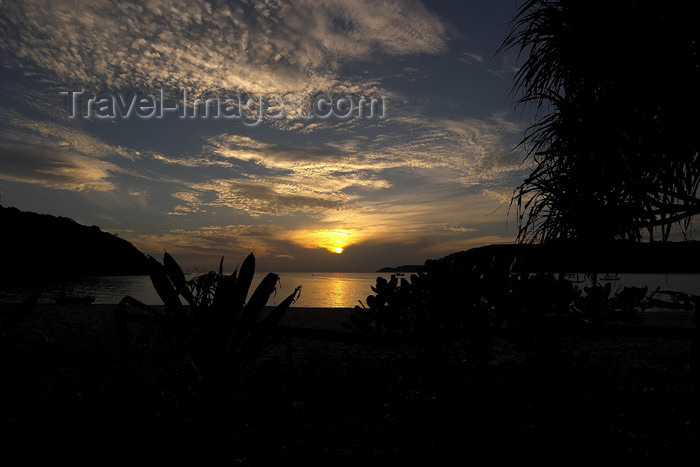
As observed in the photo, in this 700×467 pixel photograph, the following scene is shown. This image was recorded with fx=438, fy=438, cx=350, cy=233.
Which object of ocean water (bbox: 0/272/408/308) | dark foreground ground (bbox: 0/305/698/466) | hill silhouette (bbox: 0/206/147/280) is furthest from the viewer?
ocean water (bbox: 0/272/408/308)

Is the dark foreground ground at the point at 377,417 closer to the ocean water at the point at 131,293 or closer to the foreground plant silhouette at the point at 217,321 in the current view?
the foreground plant silhouette at the point at 217,321

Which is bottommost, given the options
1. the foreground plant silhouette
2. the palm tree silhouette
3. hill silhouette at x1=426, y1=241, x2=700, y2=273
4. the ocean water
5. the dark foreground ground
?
the ocean water

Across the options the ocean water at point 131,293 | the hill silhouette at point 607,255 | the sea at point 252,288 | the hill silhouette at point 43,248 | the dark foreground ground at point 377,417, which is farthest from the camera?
the ocean water at point 131,293

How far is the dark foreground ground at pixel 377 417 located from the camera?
2.56 m

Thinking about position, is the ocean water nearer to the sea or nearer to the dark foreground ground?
the sea

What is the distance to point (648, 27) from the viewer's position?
391 centimetres

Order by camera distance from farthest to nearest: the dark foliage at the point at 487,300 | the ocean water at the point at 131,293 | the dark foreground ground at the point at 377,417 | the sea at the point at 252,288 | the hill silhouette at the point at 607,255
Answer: the ocean water at the point at 131,293, the sea at the point at 252,288, the hill silhouette at the point at 607,255, the dark foliage at the point at 487,300, the dark foreground ground at the point at 377,417

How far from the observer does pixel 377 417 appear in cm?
324

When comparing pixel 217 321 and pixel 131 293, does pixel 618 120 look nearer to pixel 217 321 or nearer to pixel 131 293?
pixel 217 321

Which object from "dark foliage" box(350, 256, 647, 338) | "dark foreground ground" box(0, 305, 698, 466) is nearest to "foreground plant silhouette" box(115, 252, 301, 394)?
"dark foreground ground" box(0, 305, 698, 466)

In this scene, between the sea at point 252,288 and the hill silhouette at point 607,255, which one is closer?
the hill silhouette at point 607,255

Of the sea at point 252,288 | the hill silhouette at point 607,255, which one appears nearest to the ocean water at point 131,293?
the sea at point 252,288

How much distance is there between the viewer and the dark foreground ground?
2.56m

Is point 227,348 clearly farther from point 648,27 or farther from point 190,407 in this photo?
point 648,27
